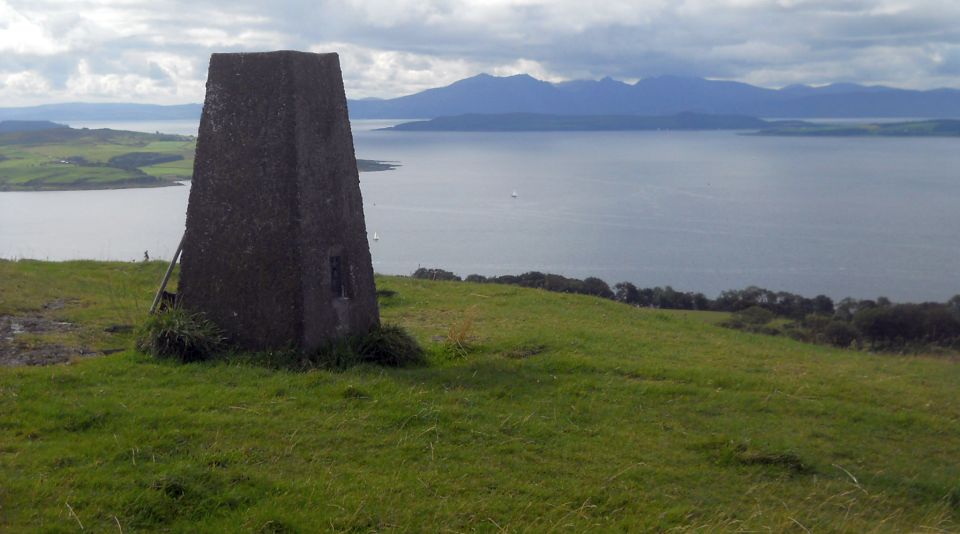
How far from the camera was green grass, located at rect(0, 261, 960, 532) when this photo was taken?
5.52 m

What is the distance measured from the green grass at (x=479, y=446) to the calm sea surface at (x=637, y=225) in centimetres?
1403

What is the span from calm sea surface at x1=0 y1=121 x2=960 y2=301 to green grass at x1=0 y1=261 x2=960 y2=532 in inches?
552

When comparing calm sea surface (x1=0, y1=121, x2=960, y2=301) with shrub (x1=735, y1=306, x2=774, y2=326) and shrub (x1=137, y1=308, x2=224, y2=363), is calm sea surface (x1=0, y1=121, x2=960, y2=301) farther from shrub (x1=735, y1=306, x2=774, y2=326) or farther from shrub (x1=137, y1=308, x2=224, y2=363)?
shrub (x1=735, y1=306, x2=774, y2=326)

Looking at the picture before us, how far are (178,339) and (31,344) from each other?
223 centimetres

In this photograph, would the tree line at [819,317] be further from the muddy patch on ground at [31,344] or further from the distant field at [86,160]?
the distant field at [86,160]

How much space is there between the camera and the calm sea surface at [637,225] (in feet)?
152

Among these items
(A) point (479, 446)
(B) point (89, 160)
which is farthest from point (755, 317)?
(B) point (89, 160)

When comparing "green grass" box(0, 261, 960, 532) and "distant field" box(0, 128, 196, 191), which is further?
"distant field" box(0, 128, 196, 191)

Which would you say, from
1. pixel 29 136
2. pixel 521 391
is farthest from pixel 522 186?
pixel 521 391

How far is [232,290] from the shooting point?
9273mm

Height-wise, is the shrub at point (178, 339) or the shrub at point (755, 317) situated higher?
the shrub at point (178, 339)

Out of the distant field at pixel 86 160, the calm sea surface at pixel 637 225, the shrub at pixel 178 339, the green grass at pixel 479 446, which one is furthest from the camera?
the distant field at pixel 86 160

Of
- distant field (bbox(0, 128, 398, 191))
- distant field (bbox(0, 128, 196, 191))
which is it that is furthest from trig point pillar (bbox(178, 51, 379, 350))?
distant field (bbox(0, 128, 196, 191))

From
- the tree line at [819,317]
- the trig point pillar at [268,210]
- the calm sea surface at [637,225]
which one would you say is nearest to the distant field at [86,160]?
the calm sea surface at [637,225]
